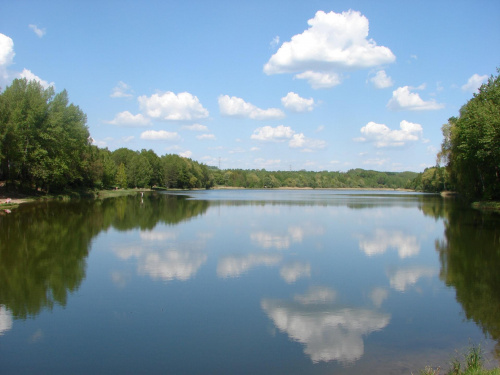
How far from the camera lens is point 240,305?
8.38 m

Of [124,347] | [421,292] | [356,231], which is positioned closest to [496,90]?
[356,231]

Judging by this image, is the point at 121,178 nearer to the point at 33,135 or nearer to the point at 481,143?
the point at 33,135

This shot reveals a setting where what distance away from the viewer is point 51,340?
21.2ft

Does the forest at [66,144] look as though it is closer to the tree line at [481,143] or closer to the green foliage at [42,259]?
the tree line at [481,143]

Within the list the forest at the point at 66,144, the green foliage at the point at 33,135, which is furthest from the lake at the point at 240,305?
the green foliage at the point at 33,135

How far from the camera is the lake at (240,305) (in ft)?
19.6

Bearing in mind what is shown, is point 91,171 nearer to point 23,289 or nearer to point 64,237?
point 64,237

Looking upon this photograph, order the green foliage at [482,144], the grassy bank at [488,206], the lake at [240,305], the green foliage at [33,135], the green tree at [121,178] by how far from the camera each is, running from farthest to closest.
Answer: the green tree at [121,178] → the green foliage at [33,135] → the grassy bank at [488,206] → the green foliage at [482,144] → the lake at [240,305]

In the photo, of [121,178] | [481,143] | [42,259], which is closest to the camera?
[42,259]

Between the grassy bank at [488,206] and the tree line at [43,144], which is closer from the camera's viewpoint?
the grassy bank at [488,206]

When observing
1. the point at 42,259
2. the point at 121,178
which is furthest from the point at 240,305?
the point at 121,178

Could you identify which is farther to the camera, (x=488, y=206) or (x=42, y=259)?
(x=488, y=206)

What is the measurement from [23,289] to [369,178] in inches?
7141

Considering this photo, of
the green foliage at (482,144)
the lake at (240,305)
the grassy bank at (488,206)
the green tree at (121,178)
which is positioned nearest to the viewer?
the lake at (240,305)
